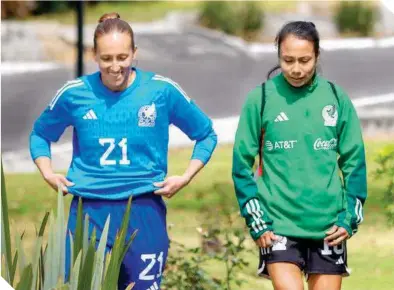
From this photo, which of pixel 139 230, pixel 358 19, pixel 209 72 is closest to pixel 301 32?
pixel 139 230

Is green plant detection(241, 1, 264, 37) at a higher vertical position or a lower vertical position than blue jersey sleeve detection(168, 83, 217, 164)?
higher

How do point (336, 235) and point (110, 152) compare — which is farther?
point (110, 152)

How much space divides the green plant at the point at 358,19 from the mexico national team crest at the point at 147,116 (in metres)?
5.68

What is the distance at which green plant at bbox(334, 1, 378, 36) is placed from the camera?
1123cm

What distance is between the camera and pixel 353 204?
554 centimetres

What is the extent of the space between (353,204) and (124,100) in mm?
1086

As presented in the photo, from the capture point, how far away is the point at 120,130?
568 cm

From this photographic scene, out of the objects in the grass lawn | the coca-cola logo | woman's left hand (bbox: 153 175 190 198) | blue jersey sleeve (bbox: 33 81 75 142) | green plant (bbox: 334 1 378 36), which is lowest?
the grass lawn

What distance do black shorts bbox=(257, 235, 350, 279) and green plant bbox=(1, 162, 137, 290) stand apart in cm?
65

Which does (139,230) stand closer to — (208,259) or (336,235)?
(336,235)

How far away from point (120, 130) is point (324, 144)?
88 centimetres

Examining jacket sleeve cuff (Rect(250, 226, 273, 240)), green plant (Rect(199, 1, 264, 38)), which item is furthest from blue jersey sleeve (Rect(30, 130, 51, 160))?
green plant (Rect(199, 1, 264, 38))

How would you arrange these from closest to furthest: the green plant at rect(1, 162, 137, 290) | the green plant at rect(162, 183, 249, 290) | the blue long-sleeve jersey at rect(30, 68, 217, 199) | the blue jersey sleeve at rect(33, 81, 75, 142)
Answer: the green plant at rect(1, 162, 137, 290) < the blue long-sleeve jersey at rect(30, 68, 217, 199) < the blue jersey sleeve at rect(33, 81, 75, 142) < the green plant at rect(162, 183, 249, 290)

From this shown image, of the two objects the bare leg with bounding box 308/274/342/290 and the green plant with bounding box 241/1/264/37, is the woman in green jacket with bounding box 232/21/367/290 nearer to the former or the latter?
the bare leg with bounding box 308/274/342/290
